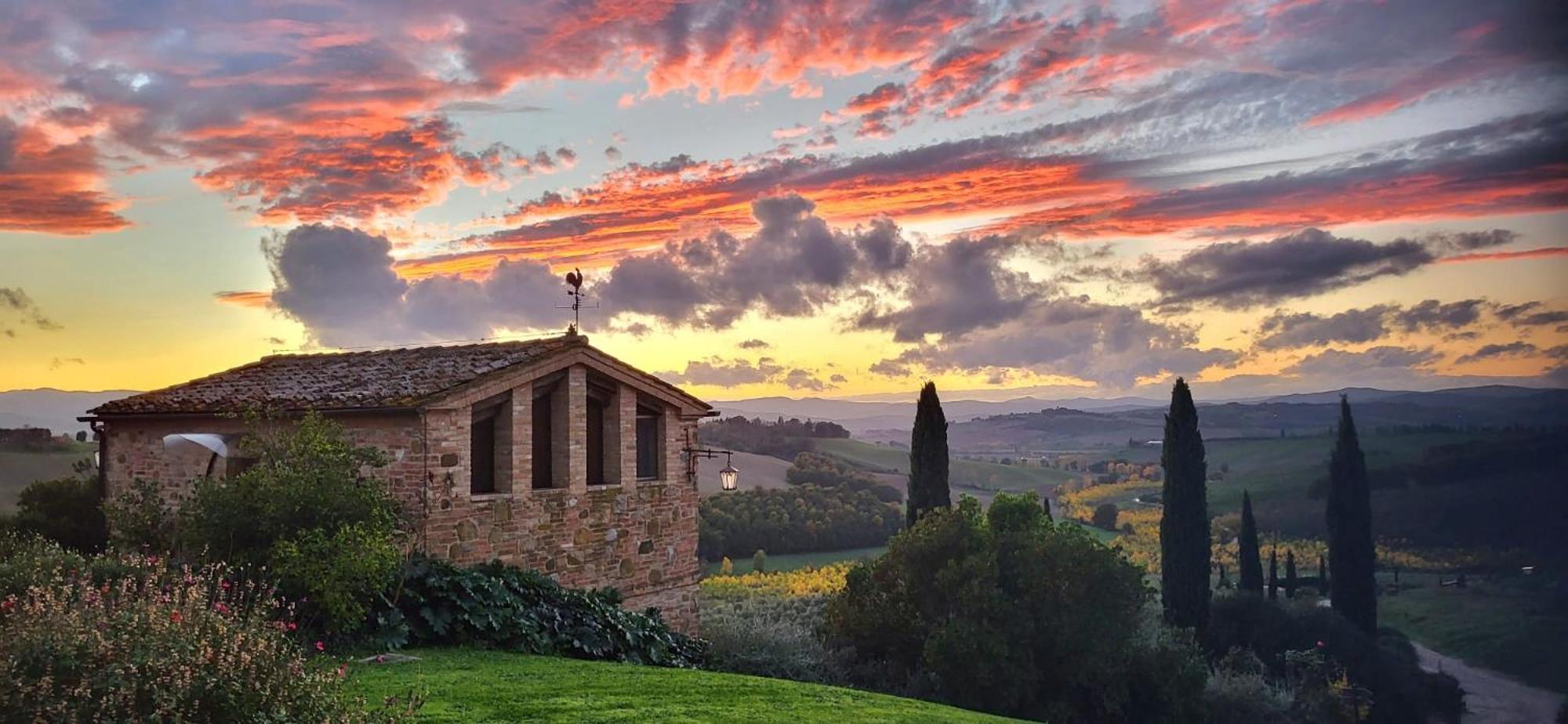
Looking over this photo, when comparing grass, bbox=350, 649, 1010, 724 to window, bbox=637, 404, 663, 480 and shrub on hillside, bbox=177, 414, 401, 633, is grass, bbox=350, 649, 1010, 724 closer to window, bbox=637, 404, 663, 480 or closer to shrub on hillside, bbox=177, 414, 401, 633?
shrub on hillside, bbox=177, 414, 401, 633

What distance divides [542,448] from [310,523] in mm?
4306

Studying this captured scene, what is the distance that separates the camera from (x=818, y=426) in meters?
61.3

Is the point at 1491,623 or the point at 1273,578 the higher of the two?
the point at 1273,578

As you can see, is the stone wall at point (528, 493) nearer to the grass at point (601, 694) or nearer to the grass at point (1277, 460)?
the grass at point (601, 694)

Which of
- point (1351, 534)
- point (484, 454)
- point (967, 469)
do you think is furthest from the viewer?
point (967, 469)

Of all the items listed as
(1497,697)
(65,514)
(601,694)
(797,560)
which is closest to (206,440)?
(65,514)

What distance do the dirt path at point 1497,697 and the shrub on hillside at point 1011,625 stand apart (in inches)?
442

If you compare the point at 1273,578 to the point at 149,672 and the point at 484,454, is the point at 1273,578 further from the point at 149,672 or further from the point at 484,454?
the point at 149,672

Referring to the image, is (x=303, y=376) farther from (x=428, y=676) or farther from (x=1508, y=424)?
(x=1508, y=424)

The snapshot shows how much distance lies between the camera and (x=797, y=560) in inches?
1535

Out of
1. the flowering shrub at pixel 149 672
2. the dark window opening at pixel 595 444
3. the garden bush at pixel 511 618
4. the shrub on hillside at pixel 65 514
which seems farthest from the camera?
the shrub on hillside at pixel 65 514

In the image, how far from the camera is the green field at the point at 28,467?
21672mm

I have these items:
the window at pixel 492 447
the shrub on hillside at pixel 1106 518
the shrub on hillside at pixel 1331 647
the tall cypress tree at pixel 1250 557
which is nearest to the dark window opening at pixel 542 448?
the window at pixel 492 447

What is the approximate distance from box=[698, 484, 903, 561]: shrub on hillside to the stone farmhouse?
1873 cm
